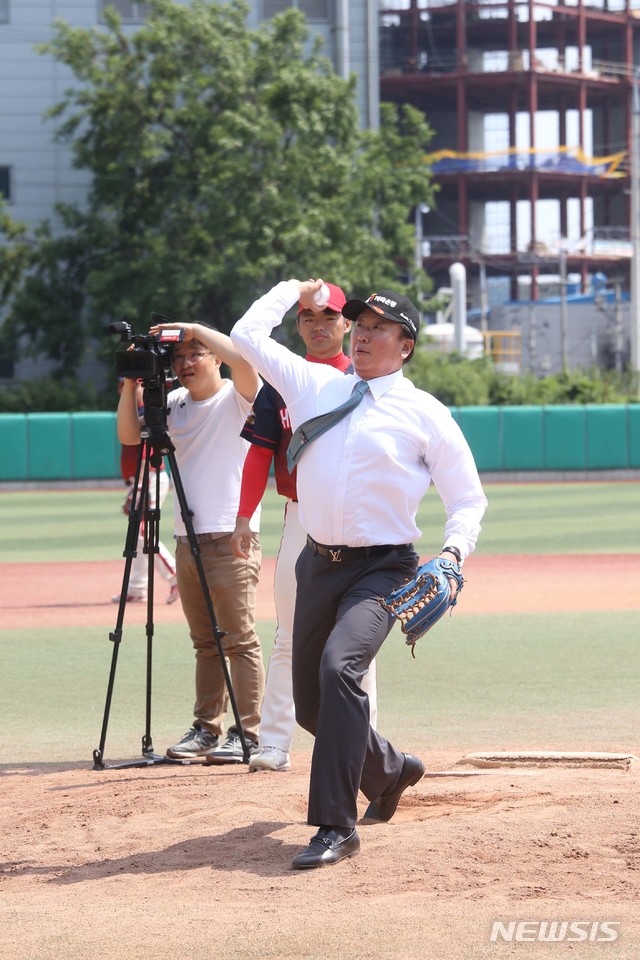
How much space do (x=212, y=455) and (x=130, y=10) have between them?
3666cm

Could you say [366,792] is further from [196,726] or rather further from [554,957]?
[196,726]

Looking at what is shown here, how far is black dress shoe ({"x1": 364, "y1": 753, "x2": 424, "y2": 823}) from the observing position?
5.41 metres

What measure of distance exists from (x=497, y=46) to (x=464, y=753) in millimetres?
70791

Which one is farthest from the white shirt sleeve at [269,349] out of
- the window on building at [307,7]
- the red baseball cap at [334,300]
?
the window on building at [307,7]

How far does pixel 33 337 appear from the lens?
38.9m

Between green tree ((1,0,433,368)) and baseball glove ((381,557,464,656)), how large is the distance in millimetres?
29414

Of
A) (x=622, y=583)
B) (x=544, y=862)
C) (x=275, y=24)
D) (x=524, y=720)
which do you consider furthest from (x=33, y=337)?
(x=544, y=862)

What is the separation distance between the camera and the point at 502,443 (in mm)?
32031

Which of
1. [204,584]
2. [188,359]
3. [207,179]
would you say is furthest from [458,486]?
[207,179]

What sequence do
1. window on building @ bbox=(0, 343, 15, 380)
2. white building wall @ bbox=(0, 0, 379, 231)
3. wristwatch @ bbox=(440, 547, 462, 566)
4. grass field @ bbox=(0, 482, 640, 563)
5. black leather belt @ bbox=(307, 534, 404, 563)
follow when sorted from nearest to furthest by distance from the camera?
wristwatch @ bbox=(440, 547, 462, 566) → black leather belt @ bbox=(307, 534, 404, 563) → grass field @ bbox=(0, 482, 640, 563) → white building wall @ bbox=(0, 0, 379, 231) → window on building @ bbox=(0, 343, 15, 380)

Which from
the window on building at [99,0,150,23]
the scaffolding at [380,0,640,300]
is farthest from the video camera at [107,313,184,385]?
the scaffolding at [380,0,640,300]

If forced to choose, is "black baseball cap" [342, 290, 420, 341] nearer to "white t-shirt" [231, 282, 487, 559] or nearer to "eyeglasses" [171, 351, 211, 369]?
"white t-shirt" [231, 282, 487, 559]

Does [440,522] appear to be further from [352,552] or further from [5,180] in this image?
[5,180]

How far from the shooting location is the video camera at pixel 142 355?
6570mm
